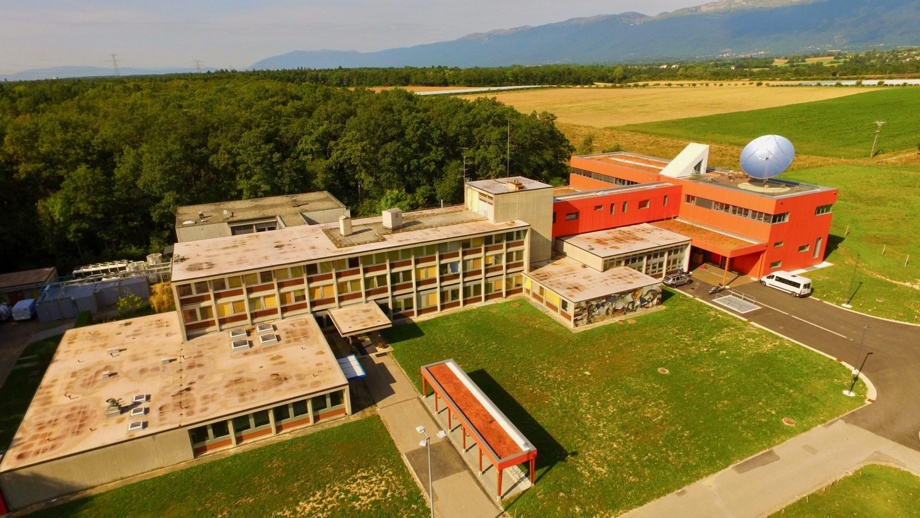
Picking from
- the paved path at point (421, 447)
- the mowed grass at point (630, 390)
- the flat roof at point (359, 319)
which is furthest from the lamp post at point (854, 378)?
the flat roof at point (359, 319)

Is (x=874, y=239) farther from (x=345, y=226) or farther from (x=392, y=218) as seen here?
(x=345, y=226)

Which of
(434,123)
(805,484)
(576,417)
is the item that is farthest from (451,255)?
(434,123)

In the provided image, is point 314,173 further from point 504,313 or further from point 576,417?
point 576,417

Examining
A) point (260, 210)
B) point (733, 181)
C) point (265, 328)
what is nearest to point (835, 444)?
Result: point (733, 181)

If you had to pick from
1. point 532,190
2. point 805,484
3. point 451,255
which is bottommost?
point 805,484

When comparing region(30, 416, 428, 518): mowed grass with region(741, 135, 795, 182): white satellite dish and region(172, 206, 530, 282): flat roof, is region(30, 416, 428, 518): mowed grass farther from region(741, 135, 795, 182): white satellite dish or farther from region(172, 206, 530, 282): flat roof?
region(741, 135, 795, 182): white satellite dish

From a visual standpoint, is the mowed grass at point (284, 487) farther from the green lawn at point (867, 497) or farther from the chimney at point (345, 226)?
the chimney at point (345, 226)
